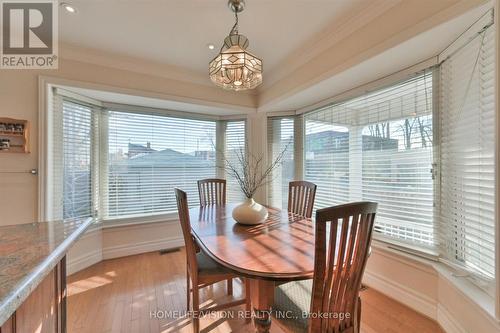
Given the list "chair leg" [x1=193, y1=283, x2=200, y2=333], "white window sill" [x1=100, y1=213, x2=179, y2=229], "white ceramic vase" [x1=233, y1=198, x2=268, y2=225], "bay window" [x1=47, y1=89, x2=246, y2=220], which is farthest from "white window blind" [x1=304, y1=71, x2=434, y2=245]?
"white window sill" [x1=100, y1=213, x2=179, y2=229]

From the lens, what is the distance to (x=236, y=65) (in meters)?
1.56

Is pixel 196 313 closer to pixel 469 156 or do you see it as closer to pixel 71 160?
pixel 469 156

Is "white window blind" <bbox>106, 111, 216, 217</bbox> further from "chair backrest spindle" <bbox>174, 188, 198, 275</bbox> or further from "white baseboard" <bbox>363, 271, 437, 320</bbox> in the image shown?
"white baseboard" <bbox>363, 271, 437, 320</bbox>

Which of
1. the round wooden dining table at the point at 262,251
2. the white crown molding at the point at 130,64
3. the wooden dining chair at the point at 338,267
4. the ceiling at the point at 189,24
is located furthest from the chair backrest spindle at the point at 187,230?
the white crown molding at the point at 130,64

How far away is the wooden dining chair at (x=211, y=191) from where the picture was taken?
286 cm

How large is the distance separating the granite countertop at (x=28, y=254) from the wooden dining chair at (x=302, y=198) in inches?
72.5

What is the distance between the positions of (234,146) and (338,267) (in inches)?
120

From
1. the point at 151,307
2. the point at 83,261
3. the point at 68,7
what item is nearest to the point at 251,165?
the point at 151,307

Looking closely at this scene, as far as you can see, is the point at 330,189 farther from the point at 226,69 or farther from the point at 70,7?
the point at 70,7

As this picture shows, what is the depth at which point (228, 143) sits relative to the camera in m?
3.90

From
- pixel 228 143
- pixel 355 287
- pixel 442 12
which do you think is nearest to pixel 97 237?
pixel 228 143

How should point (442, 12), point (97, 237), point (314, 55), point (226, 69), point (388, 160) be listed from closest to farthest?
point (442, 12), point (226, 69), point (388, 160), point (314, 55), point (97, 237)

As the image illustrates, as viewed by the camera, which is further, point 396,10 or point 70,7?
point 70,7

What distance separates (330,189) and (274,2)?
218 cm
